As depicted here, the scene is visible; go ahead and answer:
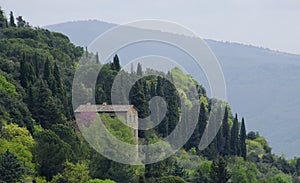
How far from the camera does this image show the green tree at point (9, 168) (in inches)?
1227

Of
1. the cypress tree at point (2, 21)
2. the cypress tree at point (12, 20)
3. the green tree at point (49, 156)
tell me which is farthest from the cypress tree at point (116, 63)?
the green tree at point (49, 156)

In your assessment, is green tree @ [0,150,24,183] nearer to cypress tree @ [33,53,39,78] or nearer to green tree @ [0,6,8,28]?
cypress tree @ [33,53,39,78]

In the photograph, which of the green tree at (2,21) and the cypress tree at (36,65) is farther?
the green tree at (2,21)

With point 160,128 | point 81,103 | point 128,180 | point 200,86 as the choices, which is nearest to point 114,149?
point 128,180

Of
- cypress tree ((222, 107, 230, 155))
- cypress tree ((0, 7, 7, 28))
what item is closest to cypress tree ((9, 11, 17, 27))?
cypress tree ((0, 7, 7, 28))

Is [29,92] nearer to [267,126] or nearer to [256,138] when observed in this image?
[256,138]

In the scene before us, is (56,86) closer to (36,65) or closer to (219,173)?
(36,65)

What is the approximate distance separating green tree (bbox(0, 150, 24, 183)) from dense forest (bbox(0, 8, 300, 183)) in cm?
4

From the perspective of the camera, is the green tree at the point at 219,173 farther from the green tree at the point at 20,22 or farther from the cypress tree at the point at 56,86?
the green tree at the point at 20,22

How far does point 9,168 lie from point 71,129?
8.18 meters

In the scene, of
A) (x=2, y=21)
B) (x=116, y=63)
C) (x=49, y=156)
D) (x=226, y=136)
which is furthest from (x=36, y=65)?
(x=2, y=21)

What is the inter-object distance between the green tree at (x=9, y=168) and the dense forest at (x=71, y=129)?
37 mm

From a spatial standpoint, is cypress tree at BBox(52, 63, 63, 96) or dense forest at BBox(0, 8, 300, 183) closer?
dense forest at BBox(0, 8, 300, 183)

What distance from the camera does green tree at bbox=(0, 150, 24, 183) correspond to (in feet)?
102
